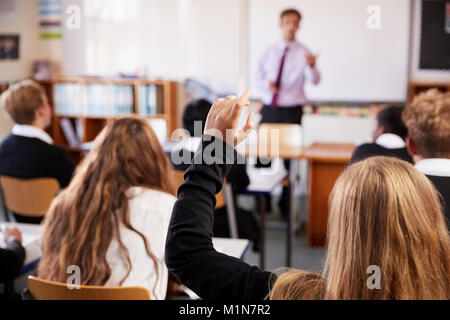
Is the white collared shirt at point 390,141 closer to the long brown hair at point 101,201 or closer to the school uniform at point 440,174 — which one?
the school uniform at point 440,174

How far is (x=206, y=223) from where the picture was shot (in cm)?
77

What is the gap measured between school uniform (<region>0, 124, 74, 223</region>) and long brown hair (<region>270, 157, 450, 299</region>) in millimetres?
2299

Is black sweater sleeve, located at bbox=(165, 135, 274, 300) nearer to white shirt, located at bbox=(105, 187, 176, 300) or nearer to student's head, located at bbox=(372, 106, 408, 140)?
white shirt, located at bbox=(105, 187, 176, 300)

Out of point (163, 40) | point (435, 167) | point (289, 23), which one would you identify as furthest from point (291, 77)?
point (435, 167)

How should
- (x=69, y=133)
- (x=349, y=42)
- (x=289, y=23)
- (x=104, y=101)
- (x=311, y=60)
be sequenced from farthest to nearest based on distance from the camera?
(x=69, y=133)
(x=104, y=101)
(x=349, y=42)
(x=289, y=23)
(x=311, y=60)

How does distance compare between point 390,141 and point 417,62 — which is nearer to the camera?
point 390,141

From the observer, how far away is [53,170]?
9.21 feet

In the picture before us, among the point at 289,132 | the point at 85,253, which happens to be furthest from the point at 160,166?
the point at 289,132

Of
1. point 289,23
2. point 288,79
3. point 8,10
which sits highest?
point 8,10

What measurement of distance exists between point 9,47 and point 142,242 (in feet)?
14.6

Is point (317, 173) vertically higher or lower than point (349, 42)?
lower

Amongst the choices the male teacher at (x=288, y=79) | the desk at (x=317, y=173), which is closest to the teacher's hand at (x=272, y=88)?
the male teacher at (x=288, y=79)

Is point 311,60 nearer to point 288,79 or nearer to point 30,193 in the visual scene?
point 288,79

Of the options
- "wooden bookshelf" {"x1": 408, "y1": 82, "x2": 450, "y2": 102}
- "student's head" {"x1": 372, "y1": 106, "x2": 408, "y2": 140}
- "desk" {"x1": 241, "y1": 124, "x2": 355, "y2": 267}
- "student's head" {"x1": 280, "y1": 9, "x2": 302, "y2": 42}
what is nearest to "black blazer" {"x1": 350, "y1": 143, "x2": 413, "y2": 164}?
"student's head" {"x1": 372, "y1": 106, "x2": 408, "y2": 140}
